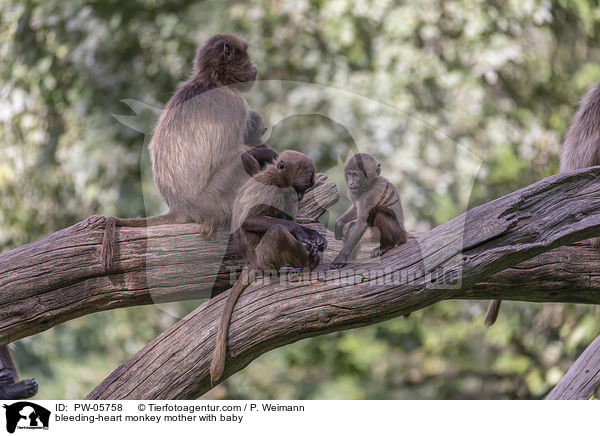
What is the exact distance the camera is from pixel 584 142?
4.14 meters

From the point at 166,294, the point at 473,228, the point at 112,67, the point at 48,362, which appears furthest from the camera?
the point at 112,67

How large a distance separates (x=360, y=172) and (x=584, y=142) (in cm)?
189

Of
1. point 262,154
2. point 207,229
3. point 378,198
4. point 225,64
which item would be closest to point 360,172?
point 378,198

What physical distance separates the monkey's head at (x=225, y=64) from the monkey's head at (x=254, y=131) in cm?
22

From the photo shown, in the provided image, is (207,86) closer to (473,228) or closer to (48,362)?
(473,228)

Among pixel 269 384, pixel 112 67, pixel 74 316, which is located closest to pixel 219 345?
pixel 74 316

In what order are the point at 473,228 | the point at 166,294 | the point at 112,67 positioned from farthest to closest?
the point at 112,67 → the point at 166,294 → the point at 473,228

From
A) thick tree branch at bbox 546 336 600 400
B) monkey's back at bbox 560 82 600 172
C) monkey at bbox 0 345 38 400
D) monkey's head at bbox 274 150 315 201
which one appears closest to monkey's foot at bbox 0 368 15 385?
monkey at bbox 0 345 38 400

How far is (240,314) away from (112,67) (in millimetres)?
4800

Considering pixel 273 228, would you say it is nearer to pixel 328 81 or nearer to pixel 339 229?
pixel 339 229

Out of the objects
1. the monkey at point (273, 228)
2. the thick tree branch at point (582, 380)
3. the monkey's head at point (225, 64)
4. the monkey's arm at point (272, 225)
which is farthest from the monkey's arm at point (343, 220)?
the thick tree branch at point (582, 380)

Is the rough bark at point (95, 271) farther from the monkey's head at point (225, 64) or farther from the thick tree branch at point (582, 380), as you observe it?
the thick tree branch at point (582, 380)

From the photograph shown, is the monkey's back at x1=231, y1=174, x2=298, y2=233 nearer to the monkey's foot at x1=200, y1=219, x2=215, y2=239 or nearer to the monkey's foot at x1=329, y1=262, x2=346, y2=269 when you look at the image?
the monkey's foot at x1=200, y1=219, x2=215, y2=239

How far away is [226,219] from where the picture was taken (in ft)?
11.9
